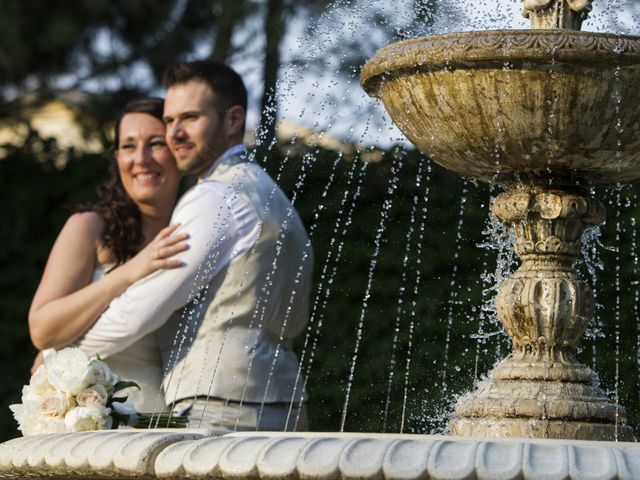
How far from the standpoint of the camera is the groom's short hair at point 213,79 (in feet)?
16.8

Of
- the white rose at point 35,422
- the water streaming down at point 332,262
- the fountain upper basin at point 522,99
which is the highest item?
the water streaming down at point 332,262

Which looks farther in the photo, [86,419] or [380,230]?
[380,230]

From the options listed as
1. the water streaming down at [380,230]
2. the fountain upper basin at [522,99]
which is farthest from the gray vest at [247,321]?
the water streaming down at [380,230]

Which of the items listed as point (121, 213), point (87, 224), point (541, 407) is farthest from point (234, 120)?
point (541, 407)

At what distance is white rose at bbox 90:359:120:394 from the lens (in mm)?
4434

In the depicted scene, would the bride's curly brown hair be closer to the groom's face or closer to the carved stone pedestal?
the groom's face

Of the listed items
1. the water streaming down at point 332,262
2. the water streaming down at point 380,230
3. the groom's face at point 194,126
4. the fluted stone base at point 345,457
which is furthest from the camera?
the water streaming down at point 332,262

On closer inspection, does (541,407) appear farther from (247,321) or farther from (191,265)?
(191,265)

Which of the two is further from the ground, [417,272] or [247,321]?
[417,272]

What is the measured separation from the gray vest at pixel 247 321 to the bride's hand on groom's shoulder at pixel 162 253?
0.57ft

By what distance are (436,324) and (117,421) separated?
2.97 m

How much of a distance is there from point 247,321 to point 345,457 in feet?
5.57

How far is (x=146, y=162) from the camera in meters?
5.20

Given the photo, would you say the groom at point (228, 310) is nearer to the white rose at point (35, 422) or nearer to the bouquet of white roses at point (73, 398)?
the bouquet of white roses at point (73, 398)
